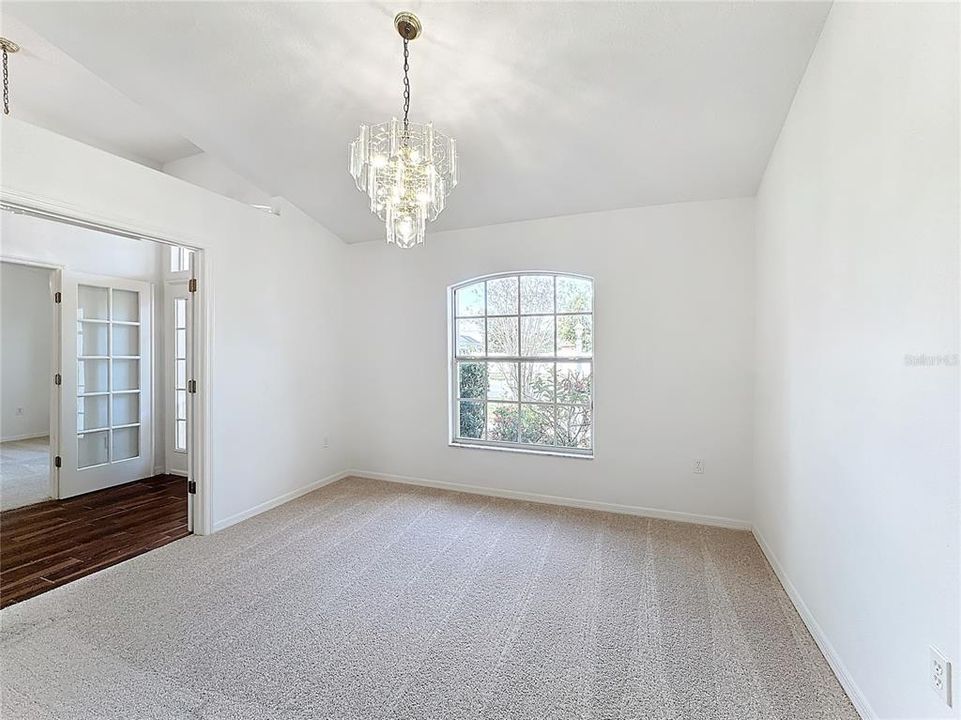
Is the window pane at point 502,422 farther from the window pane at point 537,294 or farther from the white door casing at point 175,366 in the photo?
the white door casing at point 175,366

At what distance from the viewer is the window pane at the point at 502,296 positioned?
161 inches

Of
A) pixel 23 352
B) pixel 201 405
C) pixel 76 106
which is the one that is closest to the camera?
pixel 201 405

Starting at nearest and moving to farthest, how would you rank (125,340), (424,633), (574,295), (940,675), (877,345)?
(940,675) < (877,345) < (424,633) < (574,295) < (125,340)

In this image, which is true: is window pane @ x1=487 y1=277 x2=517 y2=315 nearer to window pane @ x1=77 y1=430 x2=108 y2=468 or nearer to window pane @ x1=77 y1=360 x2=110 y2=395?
window pane @ x1=77 y1=360 x2=110 y2=395

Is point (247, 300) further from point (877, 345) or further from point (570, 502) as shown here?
point (877, 345)

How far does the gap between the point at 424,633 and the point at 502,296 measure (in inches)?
113

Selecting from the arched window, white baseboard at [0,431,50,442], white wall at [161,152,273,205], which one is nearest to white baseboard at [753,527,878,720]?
the arched window

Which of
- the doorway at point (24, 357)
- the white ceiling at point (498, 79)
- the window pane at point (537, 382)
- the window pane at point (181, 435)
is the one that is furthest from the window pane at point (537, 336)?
the doorway at point (24, 357)

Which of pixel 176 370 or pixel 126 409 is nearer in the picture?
pixel 126 409

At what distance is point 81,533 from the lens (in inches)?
127

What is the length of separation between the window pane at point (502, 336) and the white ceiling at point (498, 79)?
124 centimetres

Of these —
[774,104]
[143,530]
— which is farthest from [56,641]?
[774,104]

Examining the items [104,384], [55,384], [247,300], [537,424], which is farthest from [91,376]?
[537,424]

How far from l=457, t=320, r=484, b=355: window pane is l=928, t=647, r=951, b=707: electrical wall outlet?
11.1 ft
